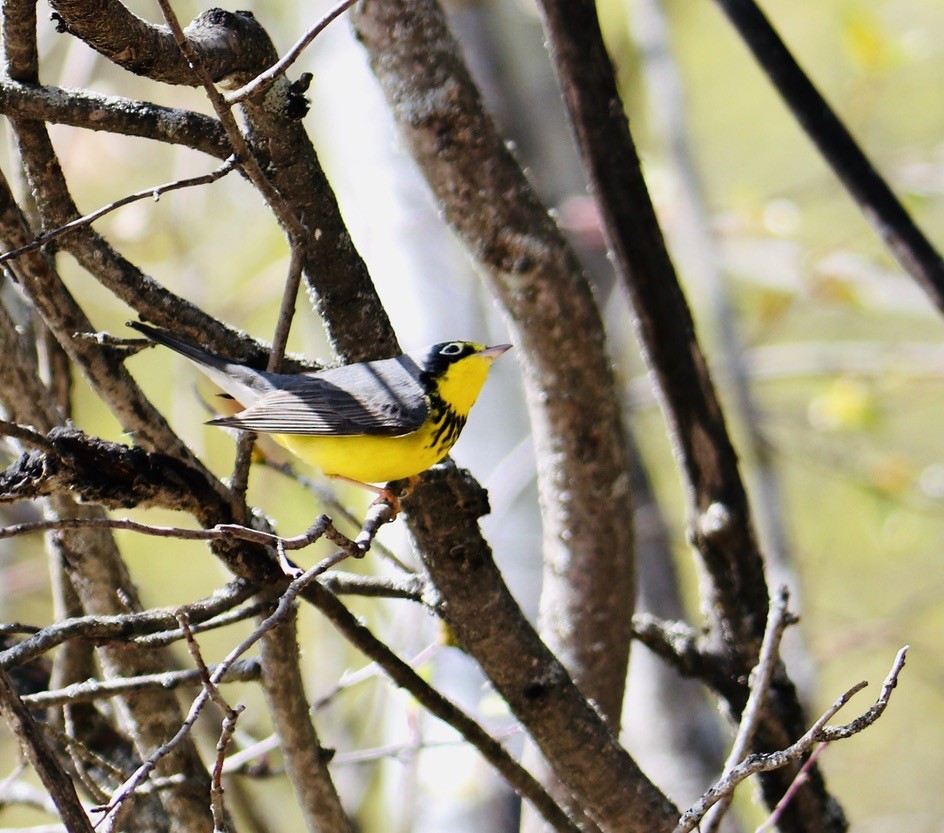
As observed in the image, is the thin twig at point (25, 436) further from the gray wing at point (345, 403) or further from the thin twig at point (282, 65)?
the gray wing at point (345, 403)

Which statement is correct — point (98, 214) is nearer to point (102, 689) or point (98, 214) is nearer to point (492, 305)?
point (102, 689)

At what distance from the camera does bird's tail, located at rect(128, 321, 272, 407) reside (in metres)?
1.87

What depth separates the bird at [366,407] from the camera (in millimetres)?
2146

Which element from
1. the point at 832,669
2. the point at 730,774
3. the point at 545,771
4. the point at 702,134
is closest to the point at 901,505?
the point at 545,771

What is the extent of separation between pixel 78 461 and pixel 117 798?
0.44 meters

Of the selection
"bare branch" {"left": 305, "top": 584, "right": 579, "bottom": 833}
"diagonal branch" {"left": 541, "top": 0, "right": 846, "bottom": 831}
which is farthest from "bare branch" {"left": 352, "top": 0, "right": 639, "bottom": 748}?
"bare branch" {"left": 305, "top": 584, "right": 579, "bottom": 833}

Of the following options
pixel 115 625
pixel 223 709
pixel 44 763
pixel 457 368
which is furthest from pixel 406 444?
pixel 44 763

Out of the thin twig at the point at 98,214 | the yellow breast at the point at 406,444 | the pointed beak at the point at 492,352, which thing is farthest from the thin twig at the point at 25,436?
the pointed beak at the point at 492,352

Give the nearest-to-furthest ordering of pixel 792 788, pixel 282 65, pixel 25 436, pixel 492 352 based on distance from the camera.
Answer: pixel 25 436 < pixel 282 65 < pixel 792 788 < pixel 492 352

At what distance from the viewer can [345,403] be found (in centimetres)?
237

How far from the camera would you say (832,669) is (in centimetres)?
A: 889

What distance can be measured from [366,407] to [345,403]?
0.18ft

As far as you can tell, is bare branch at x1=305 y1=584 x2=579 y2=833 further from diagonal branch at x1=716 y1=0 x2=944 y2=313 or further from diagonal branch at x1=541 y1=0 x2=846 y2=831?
diagonal branch at x1=716 y1=0 x2=944 y2=313

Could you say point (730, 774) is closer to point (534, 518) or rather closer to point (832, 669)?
point (534, 518)
